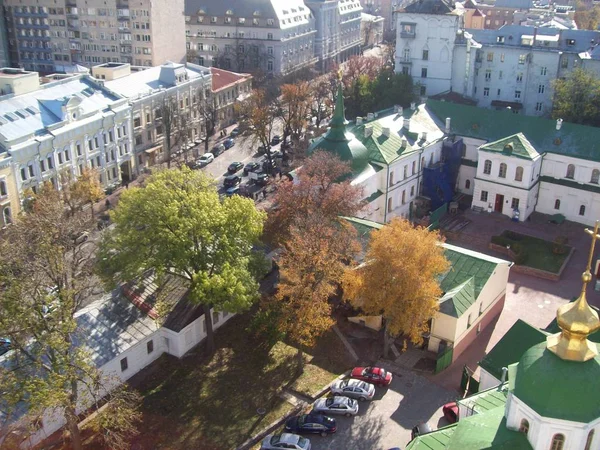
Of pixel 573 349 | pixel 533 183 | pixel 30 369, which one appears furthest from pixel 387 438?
pixel 533 183

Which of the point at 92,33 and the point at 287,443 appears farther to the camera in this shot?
the point at 92,33

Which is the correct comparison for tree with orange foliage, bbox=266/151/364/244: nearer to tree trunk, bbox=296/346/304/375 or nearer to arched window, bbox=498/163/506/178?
tree trunk, bbox=296/346/304/375

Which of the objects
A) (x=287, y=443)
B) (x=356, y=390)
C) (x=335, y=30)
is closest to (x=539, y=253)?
(x=356, y=390)

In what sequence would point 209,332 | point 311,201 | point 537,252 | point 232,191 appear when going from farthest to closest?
point 232,191 < point 537,252 < point 311,201 < point 209,332

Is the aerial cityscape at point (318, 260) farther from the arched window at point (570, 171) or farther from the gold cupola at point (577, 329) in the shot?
the arched window at point (570, 171)

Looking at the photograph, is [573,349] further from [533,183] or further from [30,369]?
[533,183]

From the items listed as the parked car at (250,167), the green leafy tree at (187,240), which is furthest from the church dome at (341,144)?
the parked car at (250,167)

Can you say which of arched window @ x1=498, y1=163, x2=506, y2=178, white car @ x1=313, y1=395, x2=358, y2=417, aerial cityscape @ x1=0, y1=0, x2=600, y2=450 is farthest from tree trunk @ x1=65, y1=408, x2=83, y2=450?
arched window @ x1=498, y1=163, x2=506, y2=178

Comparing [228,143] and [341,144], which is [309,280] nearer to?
[341,144]
